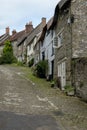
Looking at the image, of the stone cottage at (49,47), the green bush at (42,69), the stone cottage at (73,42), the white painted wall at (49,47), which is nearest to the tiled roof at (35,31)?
the stone cottage at (49,47)

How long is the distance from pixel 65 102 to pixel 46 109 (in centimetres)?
313

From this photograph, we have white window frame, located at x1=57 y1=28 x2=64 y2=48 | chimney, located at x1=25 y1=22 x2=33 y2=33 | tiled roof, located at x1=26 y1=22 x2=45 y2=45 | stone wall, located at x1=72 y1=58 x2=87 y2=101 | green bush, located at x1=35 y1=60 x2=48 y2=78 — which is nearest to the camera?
stone wall, located at x1=72 y1=58 x2=87 y2=101

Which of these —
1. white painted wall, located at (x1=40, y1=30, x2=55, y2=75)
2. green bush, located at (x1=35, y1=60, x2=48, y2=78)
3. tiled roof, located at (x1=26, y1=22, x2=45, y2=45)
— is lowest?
green bush, located at (x1=35, y1=60, x2=48, y2=78)

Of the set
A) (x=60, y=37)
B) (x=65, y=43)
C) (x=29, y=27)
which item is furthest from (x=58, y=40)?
(x=29, y=27)

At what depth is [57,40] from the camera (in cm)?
3366

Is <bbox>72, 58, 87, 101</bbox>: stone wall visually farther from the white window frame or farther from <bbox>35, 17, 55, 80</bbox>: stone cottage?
<bbox>35, 17, 55, 80</bbox>: stone cottage

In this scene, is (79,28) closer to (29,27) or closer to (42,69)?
(42,69)

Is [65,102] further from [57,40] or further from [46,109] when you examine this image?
[57,40]

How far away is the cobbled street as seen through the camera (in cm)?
1518

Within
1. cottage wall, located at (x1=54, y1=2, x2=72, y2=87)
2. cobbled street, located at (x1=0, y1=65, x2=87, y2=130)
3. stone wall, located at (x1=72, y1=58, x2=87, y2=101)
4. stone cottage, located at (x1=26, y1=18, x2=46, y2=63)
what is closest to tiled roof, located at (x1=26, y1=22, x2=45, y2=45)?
stone cottage, located at (x1=26, y1=18, x2=46, y2=63)

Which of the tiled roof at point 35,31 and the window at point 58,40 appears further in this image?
the tiled roof at point 35,31

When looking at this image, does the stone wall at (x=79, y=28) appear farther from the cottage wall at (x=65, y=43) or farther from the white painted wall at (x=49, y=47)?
the white painted wall at (x=49, y=47)

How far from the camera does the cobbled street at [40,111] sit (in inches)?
598

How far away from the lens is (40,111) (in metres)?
18.6
